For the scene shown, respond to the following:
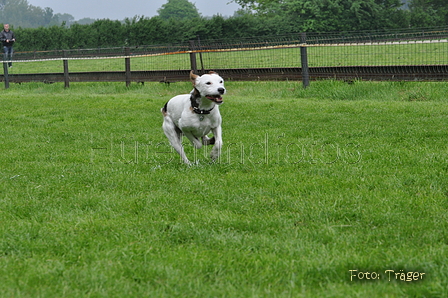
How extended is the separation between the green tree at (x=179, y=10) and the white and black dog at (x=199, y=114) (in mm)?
121907

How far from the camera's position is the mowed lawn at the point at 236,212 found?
3.34 m

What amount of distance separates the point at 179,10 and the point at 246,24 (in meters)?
84.6

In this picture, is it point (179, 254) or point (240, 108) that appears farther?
point (240, 108)

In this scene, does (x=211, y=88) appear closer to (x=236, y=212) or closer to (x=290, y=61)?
(x=236, y=212)

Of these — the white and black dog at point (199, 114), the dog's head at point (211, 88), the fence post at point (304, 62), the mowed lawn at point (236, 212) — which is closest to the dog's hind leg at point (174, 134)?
the white and black dog at point (199, 114)

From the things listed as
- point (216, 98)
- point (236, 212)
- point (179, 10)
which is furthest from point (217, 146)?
point (179, 10)

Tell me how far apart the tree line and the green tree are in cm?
5134

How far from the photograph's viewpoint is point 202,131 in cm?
690

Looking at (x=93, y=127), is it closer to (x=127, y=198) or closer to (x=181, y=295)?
(x=127, y=198)

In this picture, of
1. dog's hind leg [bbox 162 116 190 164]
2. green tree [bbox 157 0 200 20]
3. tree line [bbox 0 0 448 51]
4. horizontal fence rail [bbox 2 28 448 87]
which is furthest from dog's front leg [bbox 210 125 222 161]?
green tree [bbox 157 0 200 20]

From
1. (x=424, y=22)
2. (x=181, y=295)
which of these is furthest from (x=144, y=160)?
(x=424, y=22)

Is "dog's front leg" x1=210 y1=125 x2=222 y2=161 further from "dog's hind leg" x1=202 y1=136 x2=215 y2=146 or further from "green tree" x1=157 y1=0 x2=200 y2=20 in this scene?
"green tree" x1=157 y1=0 x2=200 y2=20

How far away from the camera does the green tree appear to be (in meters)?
127

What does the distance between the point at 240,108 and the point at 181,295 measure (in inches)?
361
